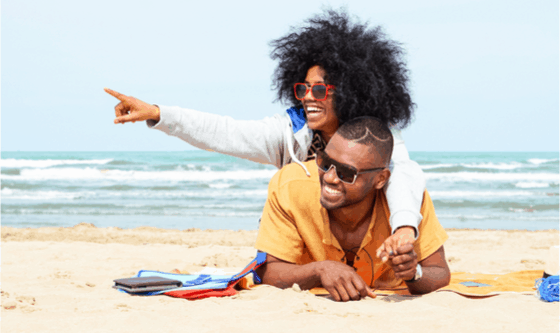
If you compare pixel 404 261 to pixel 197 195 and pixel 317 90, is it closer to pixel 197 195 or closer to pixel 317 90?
pixel 317 90

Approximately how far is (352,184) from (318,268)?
60 cm

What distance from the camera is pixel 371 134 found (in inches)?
134

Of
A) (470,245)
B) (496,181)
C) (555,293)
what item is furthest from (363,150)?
(496,181)

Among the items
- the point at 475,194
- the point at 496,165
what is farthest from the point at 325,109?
the point at 496,165

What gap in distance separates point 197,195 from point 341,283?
13402 millimetres

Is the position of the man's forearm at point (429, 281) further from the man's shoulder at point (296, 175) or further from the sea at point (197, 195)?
the sea at point (197, 195)

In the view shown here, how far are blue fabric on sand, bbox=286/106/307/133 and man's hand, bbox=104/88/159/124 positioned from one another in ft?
3.56

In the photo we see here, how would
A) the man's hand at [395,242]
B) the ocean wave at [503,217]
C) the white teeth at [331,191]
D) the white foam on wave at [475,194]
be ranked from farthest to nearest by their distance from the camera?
the white foam on wave at [475,194]
the ocean wave at [503,217]
the white teeth at [331,191]
the man's hand at [395,242]

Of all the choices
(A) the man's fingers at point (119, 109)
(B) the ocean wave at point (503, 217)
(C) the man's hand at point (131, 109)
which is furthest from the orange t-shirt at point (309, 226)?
(B) the ocean wave at point (503, 217)

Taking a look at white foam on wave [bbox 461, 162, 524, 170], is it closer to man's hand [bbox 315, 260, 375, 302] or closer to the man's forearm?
the man's forearm

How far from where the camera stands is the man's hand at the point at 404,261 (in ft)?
10.0

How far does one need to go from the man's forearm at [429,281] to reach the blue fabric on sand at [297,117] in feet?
4.42

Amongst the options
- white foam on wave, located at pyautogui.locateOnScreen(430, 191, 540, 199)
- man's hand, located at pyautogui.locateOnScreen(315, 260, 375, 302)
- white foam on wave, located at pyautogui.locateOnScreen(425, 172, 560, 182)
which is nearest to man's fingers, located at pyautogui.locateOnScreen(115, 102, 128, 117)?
man's hand, located at pyautogui.locateOnScreen(315, 260, 375, 302)

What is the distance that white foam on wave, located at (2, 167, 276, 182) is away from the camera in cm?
2139
